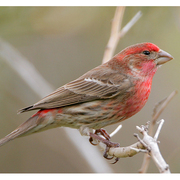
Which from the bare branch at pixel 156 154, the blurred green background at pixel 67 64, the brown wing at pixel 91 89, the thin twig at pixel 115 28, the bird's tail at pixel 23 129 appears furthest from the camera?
the blurred green background at pixel 67 64

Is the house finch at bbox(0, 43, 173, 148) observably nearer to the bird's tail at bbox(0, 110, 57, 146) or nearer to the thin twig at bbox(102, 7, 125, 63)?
the bird's tail at bbox(0, 110, 57, 146)

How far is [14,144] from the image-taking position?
681 cm

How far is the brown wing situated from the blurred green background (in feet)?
4.60

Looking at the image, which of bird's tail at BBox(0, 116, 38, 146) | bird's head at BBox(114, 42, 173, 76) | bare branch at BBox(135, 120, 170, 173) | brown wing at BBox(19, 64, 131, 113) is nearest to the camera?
bare branch at BBox(135, 120, 170, 173)

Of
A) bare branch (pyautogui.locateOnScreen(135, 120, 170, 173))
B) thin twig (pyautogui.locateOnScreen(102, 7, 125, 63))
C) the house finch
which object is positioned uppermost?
thin twig (pyautogui.locateOnScreen(102, 7, 125, 63))

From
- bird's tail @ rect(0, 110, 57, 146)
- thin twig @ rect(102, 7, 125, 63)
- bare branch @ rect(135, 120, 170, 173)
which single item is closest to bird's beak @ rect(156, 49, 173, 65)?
thin twig @ rect(102, 7, 125, 63)

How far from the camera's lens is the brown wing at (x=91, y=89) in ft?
14.0

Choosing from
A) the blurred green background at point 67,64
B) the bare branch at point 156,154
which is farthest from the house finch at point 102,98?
the bare branch at point 156,154

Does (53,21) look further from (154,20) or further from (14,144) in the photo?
(14,144)

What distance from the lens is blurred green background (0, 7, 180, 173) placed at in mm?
5453

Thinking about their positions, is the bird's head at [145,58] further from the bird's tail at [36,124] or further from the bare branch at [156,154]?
the bare branch at [156,154]

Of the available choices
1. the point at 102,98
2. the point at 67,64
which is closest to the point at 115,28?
the point at 102,98

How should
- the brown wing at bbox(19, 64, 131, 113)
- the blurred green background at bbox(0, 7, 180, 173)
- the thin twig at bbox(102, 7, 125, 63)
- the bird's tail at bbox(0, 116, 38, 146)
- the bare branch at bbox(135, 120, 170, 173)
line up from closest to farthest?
1. the bare branch at bbox(135, 120, 170, 173)
2. the bird's tail at bbox(0, 116, 38, 146)
3. the brown wing at bbox(19, 64, 131, 113)
4. the thin twig at bbox(102, 7, 125, 63)
5. the blurred green background at bbox(0, 7, 180, 173)

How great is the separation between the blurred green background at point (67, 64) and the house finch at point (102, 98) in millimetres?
1112
